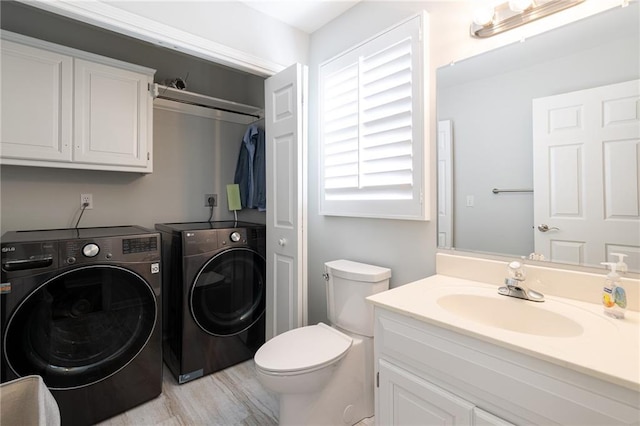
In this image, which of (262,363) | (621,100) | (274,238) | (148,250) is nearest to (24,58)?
(148,250)

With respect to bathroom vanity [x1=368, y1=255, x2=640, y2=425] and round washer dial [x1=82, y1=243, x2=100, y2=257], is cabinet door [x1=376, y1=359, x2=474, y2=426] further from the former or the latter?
round washer dial [x1=82, y1=243, x2=100, y2=257]

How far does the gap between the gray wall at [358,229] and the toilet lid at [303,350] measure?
0.48 meters

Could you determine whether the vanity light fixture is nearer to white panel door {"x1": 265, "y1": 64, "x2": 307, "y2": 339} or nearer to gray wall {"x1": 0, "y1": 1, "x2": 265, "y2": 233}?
white panel door {"x1": 265, "y1": 64, "x2": 307, "y2": 339}

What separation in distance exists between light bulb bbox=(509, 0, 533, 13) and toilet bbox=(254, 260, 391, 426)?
1340 millimetres

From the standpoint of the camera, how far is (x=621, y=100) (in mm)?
1050

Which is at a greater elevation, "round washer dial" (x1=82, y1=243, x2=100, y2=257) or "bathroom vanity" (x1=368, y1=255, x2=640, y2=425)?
"round washer dial" (x1=82, y1=243, x2=100, y2=257)

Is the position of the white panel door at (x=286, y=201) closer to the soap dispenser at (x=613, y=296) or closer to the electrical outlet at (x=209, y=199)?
the electrical outlet at (x=209, y=199)

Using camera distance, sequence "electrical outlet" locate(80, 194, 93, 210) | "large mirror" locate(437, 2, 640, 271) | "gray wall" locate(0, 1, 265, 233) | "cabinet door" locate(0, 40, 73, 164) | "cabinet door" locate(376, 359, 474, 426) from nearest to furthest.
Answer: "cabinet door" locate(376, 359, 474, 426) → "large mirror" locate(437, 2, 640, 271) → "cabinet door" locate(0, 40, 73, 164) → "gray wall" locate(0, 1, 265, 233) → "electrical outlet" locate(80, 194, 93, 210)

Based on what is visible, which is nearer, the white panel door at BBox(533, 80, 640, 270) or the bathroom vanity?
the bathroom vanity

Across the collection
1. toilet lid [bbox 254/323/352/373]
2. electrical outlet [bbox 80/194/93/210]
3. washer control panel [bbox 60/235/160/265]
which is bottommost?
toilet lid [bbox 254/323/352/373]

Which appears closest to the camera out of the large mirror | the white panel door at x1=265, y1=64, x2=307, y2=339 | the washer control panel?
the large mirror

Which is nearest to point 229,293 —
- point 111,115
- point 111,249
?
point 111,249

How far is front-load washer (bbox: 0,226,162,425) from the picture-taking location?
144 centimetres

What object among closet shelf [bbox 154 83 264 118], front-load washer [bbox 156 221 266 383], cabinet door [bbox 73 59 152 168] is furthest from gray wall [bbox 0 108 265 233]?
cabinet door [bbox 73 59 152 168]
